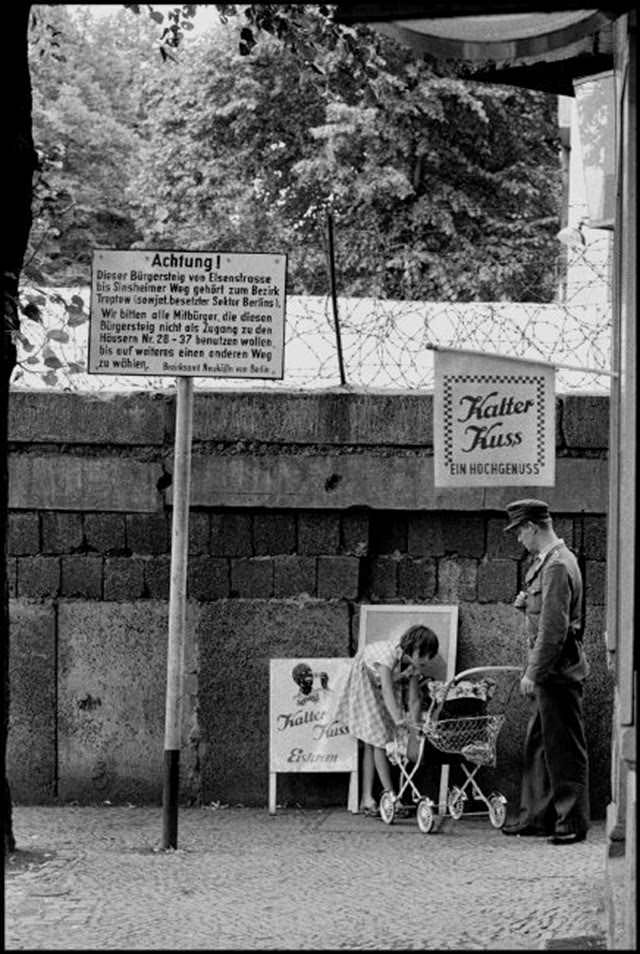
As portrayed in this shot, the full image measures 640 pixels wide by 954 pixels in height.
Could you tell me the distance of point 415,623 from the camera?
10648 mm

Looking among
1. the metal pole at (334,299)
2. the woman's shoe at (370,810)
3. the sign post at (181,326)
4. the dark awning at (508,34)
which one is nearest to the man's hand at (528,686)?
the woman's shoe at (370,810)

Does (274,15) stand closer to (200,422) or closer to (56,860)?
(200,422)

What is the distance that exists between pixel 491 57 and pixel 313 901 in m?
3.82

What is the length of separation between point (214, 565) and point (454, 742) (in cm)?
198

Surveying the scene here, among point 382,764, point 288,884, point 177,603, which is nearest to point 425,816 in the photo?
point 382,764

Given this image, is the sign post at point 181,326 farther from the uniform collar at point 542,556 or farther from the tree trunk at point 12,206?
the uniform collar at point 542,556

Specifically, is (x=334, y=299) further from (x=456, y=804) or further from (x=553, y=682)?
(x=456, y=804)

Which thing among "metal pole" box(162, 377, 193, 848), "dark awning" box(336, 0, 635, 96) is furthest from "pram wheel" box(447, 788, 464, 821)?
"dark awning" box(336, 0, 635, 96)

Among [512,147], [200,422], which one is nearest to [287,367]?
[200,422]

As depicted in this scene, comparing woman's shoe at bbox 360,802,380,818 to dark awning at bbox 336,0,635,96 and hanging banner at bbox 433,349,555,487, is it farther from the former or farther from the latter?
dark awning at bbox 336,0,635,96

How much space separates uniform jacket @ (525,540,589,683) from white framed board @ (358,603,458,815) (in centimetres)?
78

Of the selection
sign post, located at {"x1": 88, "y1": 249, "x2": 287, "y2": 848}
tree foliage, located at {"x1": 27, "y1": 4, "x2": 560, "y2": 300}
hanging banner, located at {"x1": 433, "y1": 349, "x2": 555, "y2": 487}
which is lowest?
hanging banner, located at {"x1": 433, "y1": 349, "x2": 555, "y2": 487}

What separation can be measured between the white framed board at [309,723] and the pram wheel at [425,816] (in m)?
0.78

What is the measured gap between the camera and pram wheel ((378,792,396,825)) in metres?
10.0
